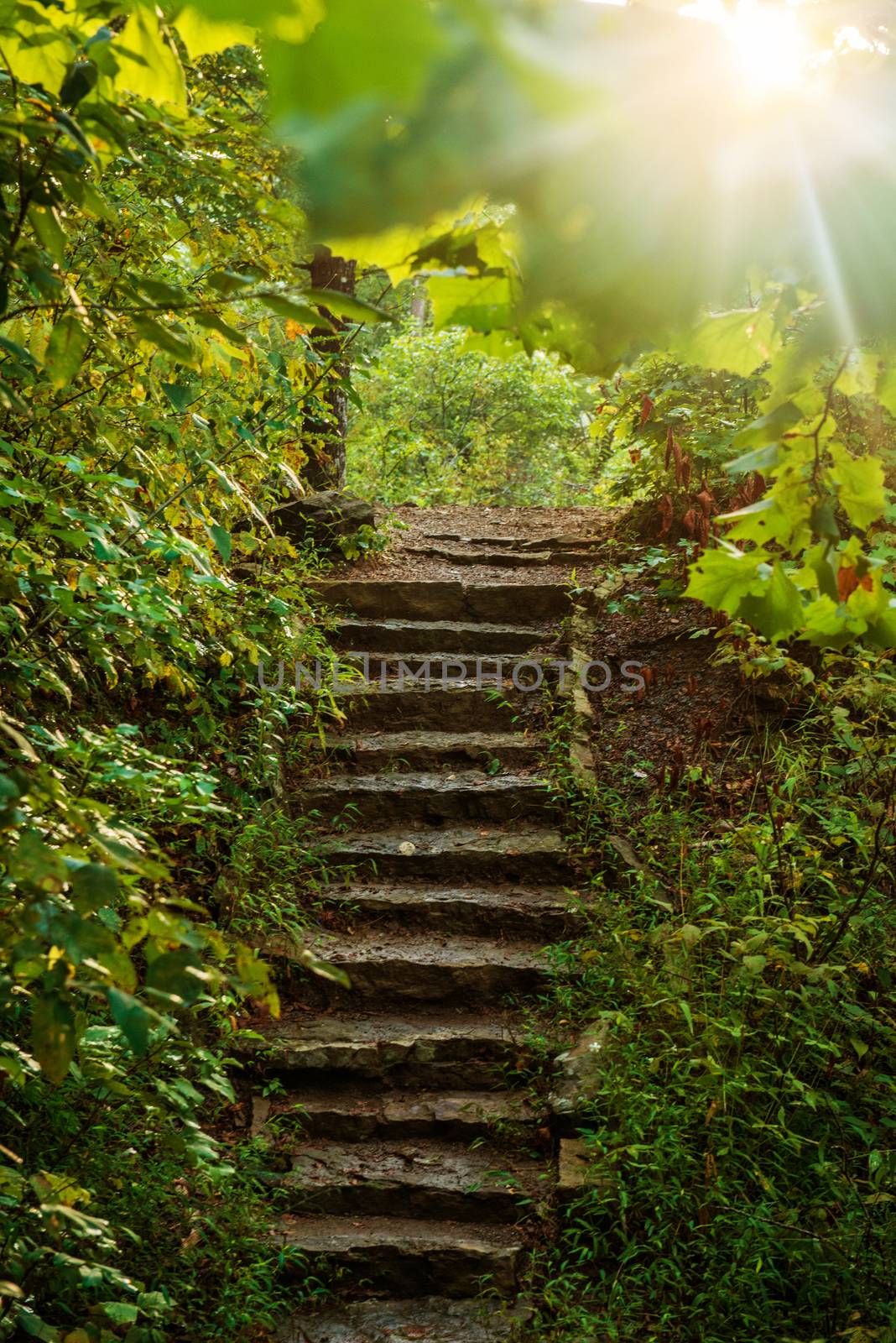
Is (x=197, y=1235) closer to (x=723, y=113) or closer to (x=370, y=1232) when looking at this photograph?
(x=370, y=1232)

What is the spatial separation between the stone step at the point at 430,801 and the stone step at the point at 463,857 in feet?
0.58

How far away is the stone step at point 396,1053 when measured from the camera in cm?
361

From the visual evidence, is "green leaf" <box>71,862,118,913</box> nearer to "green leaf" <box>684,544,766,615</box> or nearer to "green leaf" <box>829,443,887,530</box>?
"green leaf" <box>684,544,766,615</box>

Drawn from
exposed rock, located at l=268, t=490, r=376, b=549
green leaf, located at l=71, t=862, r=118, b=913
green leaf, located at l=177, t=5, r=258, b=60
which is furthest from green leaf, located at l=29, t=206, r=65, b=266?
exposed rock, located at l=268, t=490, r=376, b=549

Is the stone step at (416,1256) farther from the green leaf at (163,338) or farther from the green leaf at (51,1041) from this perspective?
the green leaf at (163,338)

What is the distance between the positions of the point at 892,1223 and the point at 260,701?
297 cm

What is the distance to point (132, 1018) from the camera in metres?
0.99

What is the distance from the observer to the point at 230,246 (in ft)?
12.5

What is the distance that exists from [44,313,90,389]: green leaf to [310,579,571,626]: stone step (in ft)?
15.6

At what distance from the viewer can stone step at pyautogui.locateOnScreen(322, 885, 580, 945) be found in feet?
13.6


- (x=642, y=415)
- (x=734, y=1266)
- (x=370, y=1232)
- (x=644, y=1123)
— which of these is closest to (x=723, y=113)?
(x=734, y=1266)

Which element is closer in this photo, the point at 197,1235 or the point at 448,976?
the point at 197,1235

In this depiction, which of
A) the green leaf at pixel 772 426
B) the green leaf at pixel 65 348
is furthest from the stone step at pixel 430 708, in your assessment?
the green leaf at pixel 772 426

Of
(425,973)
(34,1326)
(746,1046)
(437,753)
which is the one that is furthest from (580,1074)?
(437,753)
